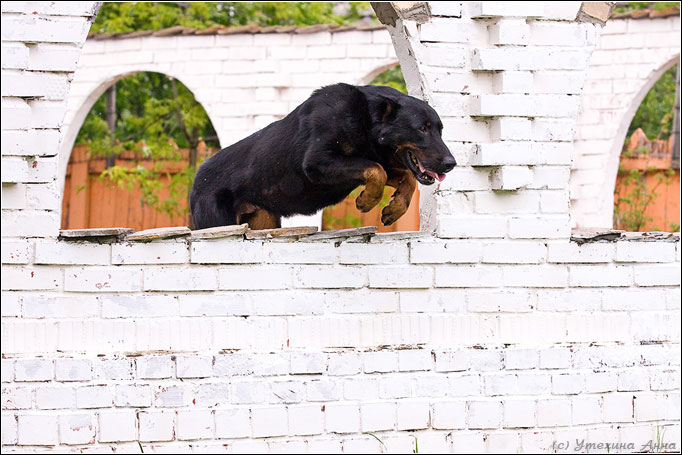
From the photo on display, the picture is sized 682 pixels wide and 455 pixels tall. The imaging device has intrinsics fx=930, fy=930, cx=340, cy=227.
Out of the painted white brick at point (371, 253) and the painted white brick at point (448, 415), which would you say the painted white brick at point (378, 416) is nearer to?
the painted white brick at point (448, 415)

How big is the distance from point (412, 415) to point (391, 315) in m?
0.52

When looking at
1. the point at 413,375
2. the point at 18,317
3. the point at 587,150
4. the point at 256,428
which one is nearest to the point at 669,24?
the point at 587,150

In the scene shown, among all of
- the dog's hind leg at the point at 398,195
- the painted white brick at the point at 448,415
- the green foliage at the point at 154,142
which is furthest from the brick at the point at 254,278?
the green foliage at the point at 154,142

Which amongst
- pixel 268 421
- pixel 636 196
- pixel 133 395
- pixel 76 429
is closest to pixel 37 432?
pixel 76 429

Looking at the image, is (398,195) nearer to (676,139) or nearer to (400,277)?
(400,277)

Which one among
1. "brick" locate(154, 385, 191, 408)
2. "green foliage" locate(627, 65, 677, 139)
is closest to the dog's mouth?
→ "brick" locate(154, 385, 191, 408)

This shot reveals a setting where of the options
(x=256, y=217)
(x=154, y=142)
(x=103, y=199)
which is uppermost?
(x=154, y=142)

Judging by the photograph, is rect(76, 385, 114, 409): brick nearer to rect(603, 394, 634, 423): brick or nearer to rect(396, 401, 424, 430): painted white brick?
rect(396, 401, 424, 430): painted white brick

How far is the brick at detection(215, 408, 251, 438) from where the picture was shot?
14.9 feet

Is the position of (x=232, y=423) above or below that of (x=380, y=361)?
below

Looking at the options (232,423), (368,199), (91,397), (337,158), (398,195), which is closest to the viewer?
(368,199)

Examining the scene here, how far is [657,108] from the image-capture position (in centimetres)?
1195

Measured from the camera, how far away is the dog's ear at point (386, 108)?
421 centimetres

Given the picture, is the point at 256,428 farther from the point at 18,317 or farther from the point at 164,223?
the point at 164,223
